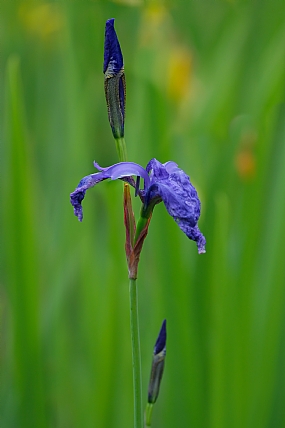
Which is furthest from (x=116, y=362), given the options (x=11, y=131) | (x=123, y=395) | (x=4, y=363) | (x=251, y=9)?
(x=251, y=9)

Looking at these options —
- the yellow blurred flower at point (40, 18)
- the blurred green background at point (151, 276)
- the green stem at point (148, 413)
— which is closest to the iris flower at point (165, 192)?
the green stem at point (148, 413)

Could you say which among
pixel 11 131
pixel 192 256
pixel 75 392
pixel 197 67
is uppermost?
pixel 197 67

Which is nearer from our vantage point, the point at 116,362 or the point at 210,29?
the point at 116,362

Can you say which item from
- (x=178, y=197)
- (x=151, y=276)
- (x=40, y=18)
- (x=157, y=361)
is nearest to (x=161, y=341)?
(x=157, y=361)

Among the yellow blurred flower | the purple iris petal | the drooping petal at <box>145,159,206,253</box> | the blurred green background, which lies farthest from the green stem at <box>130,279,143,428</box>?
the yellow blurred flower

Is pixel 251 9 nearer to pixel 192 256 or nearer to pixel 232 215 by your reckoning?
pixel 232 215

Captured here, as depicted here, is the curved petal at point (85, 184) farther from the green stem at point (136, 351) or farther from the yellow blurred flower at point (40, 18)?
the yellow blurred flower at point (40, 18)

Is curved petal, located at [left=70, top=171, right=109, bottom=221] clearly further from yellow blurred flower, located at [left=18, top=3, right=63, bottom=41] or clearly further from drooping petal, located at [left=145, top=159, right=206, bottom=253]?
yellow blurred flower, located at [left=18, top=3, right=63, bottom=41]
